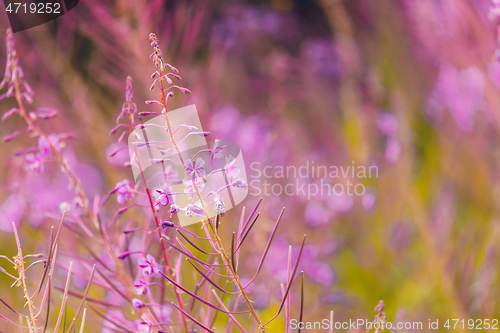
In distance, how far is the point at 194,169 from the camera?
0.25 meters

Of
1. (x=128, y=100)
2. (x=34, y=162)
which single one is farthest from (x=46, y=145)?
(x=128, y=100)

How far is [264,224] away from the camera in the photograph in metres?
0.69

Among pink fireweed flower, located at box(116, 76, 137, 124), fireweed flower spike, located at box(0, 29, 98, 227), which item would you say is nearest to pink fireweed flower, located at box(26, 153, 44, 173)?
fireweed flower spike, located at box(0, 29, 98, 227)

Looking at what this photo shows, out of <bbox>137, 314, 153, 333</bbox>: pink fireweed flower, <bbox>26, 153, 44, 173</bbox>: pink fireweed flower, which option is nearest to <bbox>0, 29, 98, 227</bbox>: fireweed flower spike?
<bbox>26, 153, 44, 173</bbox>: pink fireweed flower

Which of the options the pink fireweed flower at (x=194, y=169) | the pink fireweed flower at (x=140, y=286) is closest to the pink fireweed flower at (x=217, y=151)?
the pink fireweed flower at (x=194, y=169)

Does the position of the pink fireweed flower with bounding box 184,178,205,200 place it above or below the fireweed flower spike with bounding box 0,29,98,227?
below

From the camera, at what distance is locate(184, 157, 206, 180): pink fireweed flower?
249mm

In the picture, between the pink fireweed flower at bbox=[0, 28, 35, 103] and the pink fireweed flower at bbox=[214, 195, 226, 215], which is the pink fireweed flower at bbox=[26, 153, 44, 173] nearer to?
the pink fireweed flower at bbox=[0, 28, 35, 103]

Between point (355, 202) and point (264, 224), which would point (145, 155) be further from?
point (355, 202)

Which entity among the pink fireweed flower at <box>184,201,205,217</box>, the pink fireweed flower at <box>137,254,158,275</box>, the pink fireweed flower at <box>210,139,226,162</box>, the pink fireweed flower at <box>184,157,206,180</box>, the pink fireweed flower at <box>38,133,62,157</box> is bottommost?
the pink fireweed flower at <box>137,254,158,275</box>

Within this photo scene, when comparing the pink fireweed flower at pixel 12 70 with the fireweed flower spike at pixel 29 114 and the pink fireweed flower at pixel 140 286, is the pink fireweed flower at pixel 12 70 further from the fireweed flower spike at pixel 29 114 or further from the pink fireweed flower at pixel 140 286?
the pink fireweed flower at pixel 140 286

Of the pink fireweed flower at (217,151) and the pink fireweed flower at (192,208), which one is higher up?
the pink fireweed flower at (217,151)

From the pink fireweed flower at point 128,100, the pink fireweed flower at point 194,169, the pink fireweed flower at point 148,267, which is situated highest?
the pink fireweed flower at point 128,100

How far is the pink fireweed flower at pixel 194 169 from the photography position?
249mm
